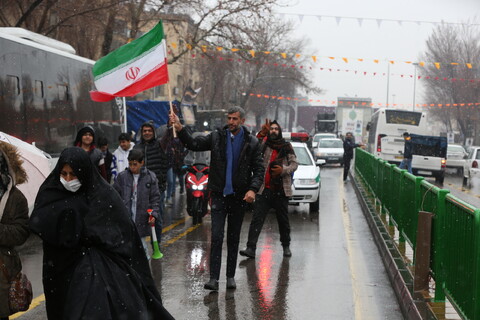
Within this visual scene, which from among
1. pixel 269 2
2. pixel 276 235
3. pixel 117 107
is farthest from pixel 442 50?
pixel 276 235

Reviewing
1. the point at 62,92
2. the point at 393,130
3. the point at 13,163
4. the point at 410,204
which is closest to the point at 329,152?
the point at 393,130

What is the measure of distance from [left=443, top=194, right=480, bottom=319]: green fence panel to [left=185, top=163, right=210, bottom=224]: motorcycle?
7.11m

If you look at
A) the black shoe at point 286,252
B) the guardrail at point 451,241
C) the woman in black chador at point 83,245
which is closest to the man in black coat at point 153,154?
the black shoe at point 286,252

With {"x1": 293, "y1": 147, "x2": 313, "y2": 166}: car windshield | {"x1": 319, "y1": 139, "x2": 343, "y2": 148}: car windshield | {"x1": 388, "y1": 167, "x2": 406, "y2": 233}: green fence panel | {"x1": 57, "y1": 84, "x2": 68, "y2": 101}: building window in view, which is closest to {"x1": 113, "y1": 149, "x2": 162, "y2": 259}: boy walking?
{"x1": 388, "y1": 167, "x2": 406, "y2": 233}: green fence panel

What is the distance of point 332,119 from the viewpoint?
6725 centimetres

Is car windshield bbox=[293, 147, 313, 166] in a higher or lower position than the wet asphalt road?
higher

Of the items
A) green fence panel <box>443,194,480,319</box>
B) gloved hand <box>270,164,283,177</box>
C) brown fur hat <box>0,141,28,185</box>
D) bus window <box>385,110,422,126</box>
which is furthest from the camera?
bus window <box>385,110,422,126</box>

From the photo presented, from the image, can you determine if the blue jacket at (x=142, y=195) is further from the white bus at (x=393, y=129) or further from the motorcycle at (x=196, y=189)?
the white bus at (x=393, y=129)

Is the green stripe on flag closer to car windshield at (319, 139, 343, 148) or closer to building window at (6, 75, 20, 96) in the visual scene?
building window at (6, 75, 20, 96)

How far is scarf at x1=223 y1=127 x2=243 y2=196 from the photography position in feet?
24.9

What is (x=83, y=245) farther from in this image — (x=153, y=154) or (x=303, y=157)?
(x=303, y=157)

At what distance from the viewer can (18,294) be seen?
4715mm

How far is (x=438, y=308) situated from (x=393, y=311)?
28.4 inches

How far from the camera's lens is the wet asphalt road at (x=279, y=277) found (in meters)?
6.97
